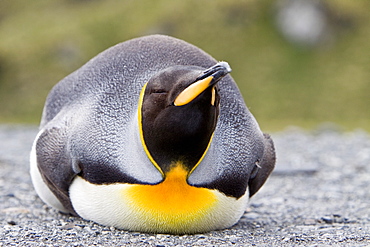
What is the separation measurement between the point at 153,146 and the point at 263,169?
1656mm

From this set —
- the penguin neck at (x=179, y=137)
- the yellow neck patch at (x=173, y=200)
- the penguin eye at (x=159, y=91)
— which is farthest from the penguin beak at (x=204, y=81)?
the yellow neck patch at (x=173, y=200)

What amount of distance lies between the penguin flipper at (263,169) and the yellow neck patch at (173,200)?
0.84 m

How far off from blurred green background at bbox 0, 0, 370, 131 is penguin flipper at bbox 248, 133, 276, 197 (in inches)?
996

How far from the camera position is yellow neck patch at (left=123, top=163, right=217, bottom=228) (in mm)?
4371

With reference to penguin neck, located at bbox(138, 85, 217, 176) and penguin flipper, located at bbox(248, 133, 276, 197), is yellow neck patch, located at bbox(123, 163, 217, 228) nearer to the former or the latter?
penguin neck, located at bbox(138, 85, 217, 176)

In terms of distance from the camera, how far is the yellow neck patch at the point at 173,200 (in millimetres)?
4371

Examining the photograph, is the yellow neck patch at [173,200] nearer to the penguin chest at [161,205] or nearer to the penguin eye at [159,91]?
the penguin chest at [161,205]

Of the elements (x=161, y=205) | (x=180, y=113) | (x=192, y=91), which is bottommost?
(x=161, y=205)

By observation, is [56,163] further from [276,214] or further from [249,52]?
[249,52]

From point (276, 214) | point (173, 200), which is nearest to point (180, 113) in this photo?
point (173, 200)

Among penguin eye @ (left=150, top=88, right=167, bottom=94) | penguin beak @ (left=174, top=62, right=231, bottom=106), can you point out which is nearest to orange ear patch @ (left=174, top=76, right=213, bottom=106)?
penguin beak @ (left=174, top=62, right=231, bottom=106)

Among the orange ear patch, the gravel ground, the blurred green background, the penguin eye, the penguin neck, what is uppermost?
the orange ear patch

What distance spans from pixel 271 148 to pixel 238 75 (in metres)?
30.5

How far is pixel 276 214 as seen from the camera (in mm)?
6734
